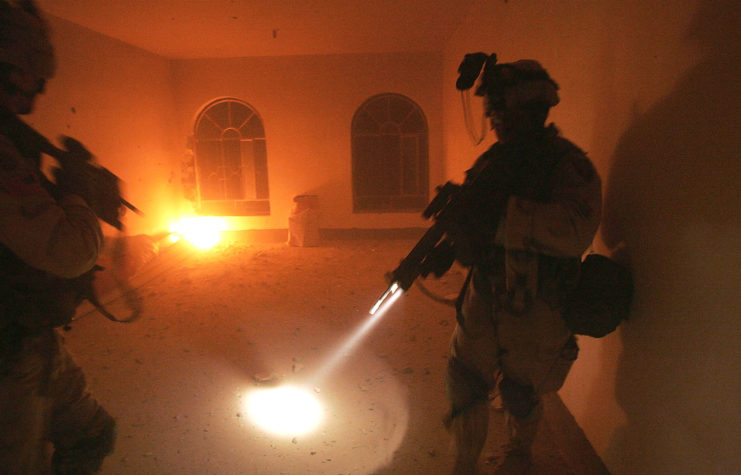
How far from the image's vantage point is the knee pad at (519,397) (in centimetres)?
176

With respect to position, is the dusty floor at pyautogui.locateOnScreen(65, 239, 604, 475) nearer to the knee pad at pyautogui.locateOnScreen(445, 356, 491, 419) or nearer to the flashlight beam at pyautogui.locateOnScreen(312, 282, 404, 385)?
the flashlight beam at pyautogui.locateOnScreen(312, 282, 404, 385)

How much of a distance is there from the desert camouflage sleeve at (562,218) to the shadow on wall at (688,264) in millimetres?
225

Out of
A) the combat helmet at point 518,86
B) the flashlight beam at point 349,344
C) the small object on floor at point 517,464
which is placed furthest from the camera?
the flashlight beam at point 349,344

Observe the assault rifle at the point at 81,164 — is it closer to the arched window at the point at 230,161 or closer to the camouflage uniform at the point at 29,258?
the camouflage uniform at the point at 29,258

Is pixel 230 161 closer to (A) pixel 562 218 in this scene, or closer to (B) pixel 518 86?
(B) pixel 518 86

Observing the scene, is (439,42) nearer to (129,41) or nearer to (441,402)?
(129,41)

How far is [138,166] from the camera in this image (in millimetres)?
6145

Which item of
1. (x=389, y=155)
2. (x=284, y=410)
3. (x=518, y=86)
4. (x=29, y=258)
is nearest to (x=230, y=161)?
(x=389, y=155)

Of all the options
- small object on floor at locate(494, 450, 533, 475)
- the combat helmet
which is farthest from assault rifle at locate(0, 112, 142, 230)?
small object on floor at locate(494, 450, 533, 475)

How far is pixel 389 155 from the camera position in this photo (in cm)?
753

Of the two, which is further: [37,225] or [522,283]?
[522,283]

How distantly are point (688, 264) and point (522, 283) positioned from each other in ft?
1.65

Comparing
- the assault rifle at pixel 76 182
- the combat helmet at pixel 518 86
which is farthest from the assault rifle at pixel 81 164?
the combat helmet at pixel 518 86

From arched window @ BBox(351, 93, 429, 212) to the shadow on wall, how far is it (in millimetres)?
5821
